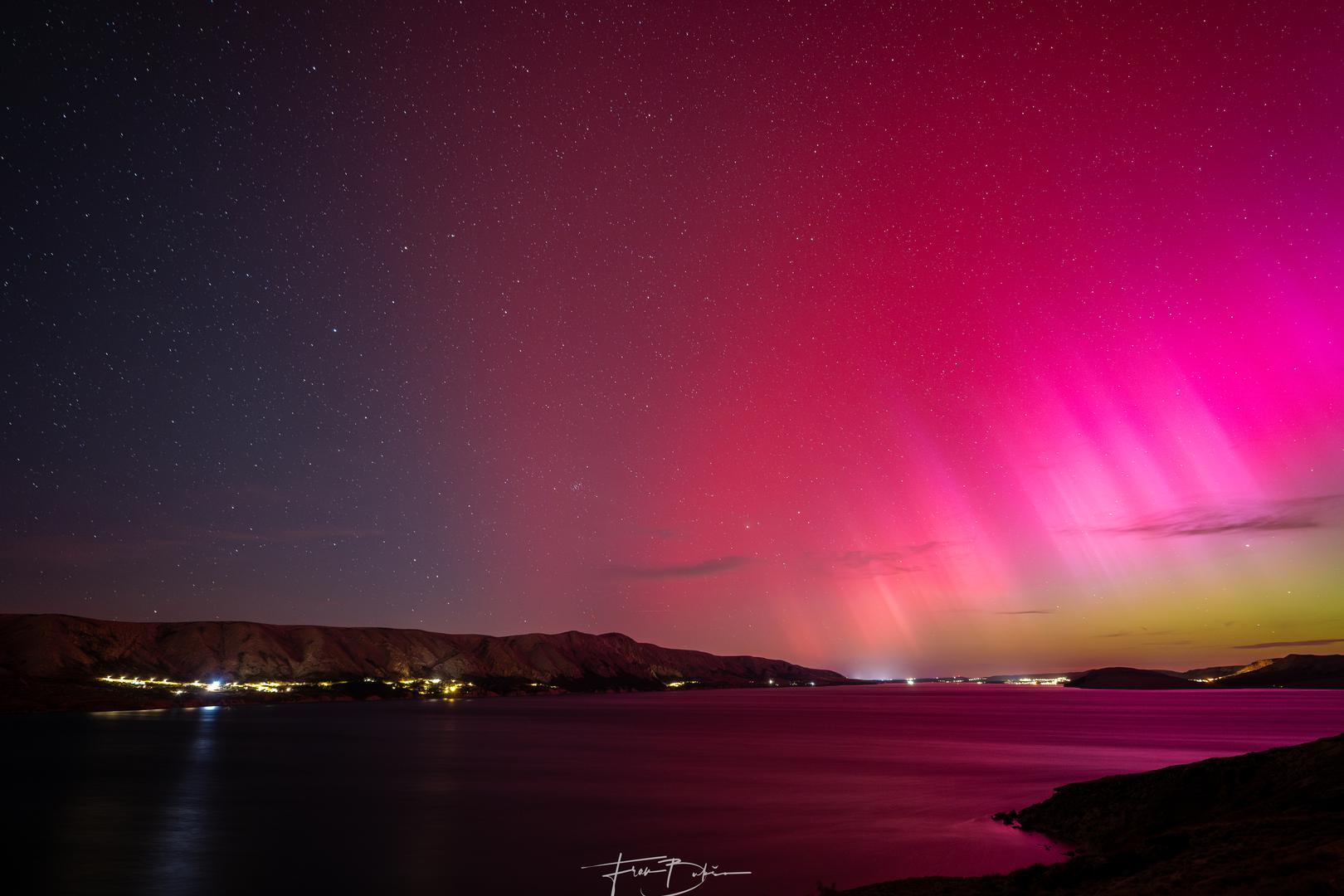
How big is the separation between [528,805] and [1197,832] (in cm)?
2383

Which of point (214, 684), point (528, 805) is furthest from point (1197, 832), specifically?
point (214, 684)

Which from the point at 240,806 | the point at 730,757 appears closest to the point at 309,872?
the point at 240,806

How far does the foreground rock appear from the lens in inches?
452

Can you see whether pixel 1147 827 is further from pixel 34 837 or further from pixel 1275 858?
pixel 34 837

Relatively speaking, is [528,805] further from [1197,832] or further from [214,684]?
[214,684]

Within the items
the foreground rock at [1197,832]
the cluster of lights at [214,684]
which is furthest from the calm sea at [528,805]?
the cluster of lights at [214,684]

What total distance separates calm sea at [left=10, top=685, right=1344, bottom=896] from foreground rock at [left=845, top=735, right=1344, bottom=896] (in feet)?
7.05

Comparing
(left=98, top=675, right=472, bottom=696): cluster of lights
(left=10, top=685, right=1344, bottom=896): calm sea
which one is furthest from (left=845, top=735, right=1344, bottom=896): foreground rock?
(left=98, top=675, right=472, bottom=696): cluster of lights

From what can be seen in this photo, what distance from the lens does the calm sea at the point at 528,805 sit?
20.0 meters

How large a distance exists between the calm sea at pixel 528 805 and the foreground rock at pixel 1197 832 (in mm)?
2147

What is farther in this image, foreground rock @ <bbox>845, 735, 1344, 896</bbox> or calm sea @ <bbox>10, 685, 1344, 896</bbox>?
calm sea @ <bbox>10, 685, 1344, 896</bbox>

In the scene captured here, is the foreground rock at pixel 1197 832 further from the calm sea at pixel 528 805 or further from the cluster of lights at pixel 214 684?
the cluster of lights at pixel 214 684

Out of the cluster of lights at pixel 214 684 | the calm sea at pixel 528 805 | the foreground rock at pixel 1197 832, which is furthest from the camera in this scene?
the cluster of lights at pixel 214 684

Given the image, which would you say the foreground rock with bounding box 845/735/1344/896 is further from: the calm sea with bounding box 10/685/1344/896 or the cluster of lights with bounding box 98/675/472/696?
the cluster of lights with bounding box 98/675/472/696
